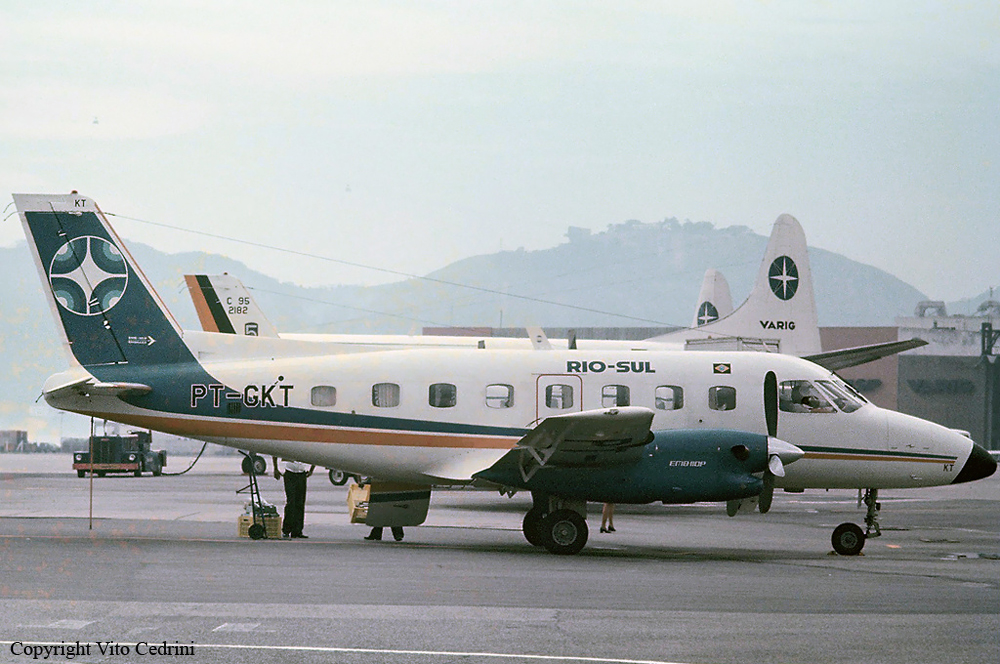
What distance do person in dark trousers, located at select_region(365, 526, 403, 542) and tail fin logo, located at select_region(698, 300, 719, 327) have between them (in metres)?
33.2

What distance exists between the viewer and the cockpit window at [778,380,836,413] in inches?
865

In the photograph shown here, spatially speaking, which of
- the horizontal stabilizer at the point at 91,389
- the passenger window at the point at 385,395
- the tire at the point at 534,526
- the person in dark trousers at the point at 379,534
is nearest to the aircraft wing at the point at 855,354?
the tire at the point at 534,526

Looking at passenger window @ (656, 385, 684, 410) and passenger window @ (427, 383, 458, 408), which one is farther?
passenger window @ (656, 385, 684, 410)

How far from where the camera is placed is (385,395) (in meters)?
21.6

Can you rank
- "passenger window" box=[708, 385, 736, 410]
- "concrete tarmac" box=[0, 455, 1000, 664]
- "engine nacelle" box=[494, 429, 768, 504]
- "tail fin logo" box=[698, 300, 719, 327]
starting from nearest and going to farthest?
1. "concrete tarmac" box=[0, 455, 1000, 664]
2. "engine nacelle" box=[494, 429, 768, 504]
3. "passenger window" box=[708, 385, 736, 410]
4. "tail fin logo" box=[698, 300, 719, 327]

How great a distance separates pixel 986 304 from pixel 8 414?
150759mm

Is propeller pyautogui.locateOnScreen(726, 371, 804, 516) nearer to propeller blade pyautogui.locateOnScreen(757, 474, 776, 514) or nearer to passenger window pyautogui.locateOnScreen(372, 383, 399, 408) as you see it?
propeller blade pyautogui.locateOnScreen(757, 474, 776, 514)

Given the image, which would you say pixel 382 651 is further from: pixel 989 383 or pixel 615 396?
pixel 989 383

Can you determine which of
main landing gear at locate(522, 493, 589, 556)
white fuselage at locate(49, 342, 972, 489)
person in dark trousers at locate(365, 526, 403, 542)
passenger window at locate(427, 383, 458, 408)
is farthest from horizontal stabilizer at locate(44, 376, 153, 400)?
main landing gear at locate(522, 493, 589, 556)

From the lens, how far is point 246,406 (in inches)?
841

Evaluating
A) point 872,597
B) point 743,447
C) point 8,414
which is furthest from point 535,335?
point 8,414

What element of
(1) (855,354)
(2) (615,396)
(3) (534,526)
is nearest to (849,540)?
(2) (615,396)

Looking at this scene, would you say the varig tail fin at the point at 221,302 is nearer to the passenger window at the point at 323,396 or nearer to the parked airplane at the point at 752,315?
the parked airplane at the point at 752,315

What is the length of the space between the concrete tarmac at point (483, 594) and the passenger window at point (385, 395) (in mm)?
2504
